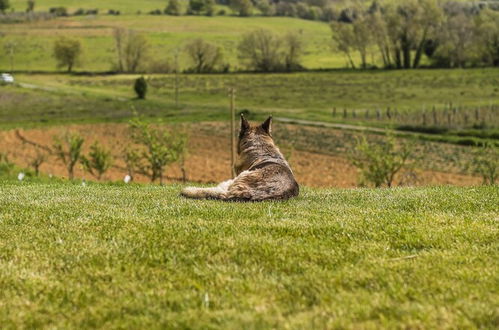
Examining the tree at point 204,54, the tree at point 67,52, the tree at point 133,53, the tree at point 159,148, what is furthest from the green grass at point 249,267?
the tree at point 133,53

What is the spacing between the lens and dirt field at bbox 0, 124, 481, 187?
163 feet

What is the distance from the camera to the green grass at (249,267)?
688cm

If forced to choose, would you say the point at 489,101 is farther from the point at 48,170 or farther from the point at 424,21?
the point at 48,170

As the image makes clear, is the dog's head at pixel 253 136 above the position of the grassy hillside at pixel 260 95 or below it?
above

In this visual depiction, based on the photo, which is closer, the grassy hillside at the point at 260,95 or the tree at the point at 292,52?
the grassy hillside at the point at 260,95

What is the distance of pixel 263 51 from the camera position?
16612 cm

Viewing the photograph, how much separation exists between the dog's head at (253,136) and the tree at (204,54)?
482 ft

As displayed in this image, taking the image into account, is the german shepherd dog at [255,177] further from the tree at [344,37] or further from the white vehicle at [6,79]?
the tree at [344,37]

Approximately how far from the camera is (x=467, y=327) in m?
6.43

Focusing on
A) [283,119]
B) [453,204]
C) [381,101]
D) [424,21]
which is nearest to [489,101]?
[381,101]

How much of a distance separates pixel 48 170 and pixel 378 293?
158 ft

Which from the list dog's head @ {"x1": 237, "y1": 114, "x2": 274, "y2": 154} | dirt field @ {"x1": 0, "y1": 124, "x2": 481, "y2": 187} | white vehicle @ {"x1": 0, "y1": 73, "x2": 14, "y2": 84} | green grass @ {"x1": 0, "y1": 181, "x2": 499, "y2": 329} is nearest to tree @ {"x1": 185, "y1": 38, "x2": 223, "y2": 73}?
white vehicle @ {"x1": 0, "y1": 73, "x2": 14, "y2": 84}

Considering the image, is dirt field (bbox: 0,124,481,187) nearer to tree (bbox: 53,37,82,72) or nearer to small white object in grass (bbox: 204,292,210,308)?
small white object in grass (bbox: 204,292,210,308)

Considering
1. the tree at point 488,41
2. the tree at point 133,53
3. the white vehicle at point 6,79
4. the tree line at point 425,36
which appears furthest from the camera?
the tree at point 133,53
